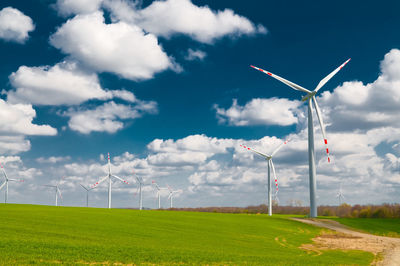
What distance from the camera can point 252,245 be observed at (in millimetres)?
46062

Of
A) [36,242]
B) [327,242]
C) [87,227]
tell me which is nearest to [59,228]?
[87,227]

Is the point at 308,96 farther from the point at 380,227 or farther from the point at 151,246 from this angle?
the point at 151,246

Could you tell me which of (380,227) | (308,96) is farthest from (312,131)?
(380,227)

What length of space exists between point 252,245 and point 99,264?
84.0 feet

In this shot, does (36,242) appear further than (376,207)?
No

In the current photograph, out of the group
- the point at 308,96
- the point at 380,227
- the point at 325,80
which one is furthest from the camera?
the point at 325,80

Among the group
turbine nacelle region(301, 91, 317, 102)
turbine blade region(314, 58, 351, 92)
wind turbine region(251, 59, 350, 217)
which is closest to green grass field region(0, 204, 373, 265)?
wind turbine region(251, 59, 350, 217)

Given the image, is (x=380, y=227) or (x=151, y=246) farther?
(x=380, y=227)

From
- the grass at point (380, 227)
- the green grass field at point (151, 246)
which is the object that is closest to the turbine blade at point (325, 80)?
the grass at point (380, 227)

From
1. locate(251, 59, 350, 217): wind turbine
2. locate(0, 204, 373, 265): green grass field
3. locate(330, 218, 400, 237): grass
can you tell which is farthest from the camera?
locate(251, 59, 350, 217): wind turbine

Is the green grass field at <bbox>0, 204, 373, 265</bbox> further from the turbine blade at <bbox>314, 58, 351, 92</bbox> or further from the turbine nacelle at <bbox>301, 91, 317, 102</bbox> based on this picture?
the turbine blade at <bbox>314, 58, 351, 92</bbox>

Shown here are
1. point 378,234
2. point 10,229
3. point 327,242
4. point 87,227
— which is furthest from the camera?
point 378,234

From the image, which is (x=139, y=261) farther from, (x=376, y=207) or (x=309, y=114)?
(x=376, y=207)

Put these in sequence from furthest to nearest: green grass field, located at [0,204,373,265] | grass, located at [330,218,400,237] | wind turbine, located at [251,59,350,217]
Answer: wind turbine, located at [251,59,350,217] → grass, located at [330,218,400,237] → green grass field, located at [0,204,373,265]
